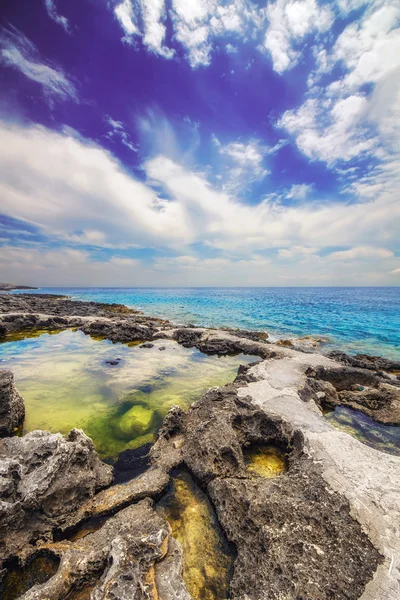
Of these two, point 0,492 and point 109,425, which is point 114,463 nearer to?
point 109,425

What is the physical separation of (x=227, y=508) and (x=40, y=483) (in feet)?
12.3

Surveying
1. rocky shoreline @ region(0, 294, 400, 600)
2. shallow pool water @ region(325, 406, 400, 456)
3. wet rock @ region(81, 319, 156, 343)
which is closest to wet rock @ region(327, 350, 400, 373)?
shallow pool water @ region(325, 406, 400, 456)

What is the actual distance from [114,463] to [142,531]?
2.88 m

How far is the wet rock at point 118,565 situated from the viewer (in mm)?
3266

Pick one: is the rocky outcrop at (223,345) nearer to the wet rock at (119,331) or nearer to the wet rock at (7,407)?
the wet rock at (119,331)

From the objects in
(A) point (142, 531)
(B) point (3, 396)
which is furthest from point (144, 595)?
(B) point (3, 396)

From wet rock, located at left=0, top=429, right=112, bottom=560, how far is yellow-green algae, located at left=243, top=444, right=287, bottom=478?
12.0 ft

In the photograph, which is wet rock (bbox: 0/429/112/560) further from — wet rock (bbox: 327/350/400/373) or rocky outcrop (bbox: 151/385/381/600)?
wet rock (bbox: 327/350/400/373)

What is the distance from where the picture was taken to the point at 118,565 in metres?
3.44

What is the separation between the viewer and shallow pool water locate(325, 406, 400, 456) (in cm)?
770

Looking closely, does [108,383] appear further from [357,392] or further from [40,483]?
[357,392]

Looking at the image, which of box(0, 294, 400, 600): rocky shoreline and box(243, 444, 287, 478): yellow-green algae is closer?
box(0, 294, 400, 600): rocky shoreline

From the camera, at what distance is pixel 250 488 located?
5.00 m

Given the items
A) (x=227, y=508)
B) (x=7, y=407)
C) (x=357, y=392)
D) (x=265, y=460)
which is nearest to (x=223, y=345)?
(x=357, y=392)
